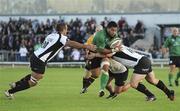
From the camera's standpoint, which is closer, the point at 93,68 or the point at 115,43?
the point at 115,43

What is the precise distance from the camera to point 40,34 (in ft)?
142

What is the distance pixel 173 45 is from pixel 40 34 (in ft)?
64.9

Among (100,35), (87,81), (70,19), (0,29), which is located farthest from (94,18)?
(100,35)

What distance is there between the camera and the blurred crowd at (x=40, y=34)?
42.0 m

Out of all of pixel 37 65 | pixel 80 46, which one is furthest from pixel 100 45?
pixel 37 65

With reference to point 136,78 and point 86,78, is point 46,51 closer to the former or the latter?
point 136,78

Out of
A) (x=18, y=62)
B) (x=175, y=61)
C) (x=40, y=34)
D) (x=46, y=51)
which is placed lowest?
(x=18, y=62)

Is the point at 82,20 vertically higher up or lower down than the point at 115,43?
lower down

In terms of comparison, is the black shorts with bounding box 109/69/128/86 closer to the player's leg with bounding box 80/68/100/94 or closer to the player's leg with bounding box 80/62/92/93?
the player's leg with bounding box 80/68/100/94

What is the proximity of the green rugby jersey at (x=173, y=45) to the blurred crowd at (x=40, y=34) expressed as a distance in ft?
55.4

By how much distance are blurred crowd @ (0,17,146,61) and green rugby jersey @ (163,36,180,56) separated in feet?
55.4

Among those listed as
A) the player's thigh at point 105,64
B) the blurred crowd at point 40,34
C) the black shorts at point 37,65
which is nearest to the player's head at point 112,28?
the player's thigh at point 105,64

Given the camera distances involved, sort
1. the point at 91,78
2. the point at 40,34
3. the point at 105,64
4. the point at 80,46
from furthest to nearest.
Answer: the point at 40,34 → the point at 91,78 → the point at 105,64 → the point at 80,46

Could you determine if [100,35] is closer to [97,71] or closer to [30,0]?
[97,71]
